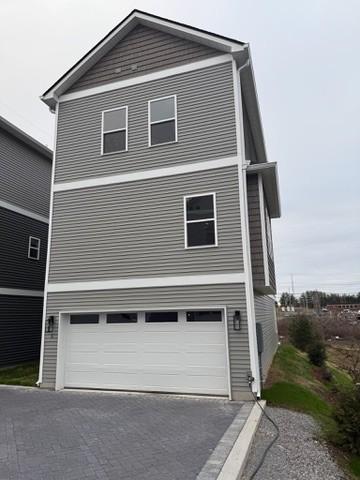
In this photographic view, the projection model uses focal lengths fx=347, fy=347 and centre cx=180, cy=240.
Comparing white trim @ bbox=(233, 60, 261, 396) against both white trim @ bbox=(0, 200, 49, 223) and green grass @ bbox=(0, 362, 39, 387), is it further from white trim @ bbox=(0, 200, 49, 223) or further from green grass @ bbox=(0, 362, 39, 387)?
white trim @ bbox=(0, 200, 49, 223)

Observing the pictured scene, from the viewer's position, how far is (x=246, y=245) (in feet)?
26.6

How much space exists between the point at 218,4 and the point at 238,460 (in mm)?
12308

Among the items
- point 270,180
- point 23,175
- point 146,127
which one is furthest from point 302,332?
point 23,175

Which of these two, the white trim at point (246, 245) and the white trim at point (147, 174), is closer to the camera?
the white trim at point (246, 245)

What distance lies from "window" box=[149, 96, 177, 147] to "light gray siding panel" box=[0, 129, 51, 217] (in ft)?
22.5

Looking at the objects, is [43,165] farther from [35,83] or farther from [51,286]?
[51,286]

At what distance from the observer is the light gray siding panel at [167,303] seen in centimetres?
761

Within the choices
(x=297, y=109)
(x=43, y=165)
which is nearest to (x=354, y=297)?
(x=297, y=109)

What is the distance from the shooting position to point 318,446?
5254 millimetres

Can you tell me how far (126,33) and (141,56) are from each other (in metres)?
0.92

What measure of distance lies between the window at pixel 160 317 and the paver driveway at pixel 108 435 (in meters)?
1.74

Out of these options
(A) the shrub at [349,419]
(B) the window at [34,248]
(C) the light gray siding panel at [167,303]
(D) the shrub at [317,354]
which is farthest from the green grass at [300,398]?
(B) the window at [34,248]

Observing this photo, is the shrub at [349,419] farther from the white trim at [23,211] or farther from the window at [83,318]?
the white trim at [23,211]

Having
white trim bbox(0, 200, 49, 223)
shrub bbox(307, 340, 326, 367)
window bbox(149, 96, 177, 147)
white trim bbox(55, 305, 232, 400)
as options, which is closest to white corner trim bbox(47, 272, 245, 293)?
white trim bbox(55, 305, 232, 400)
